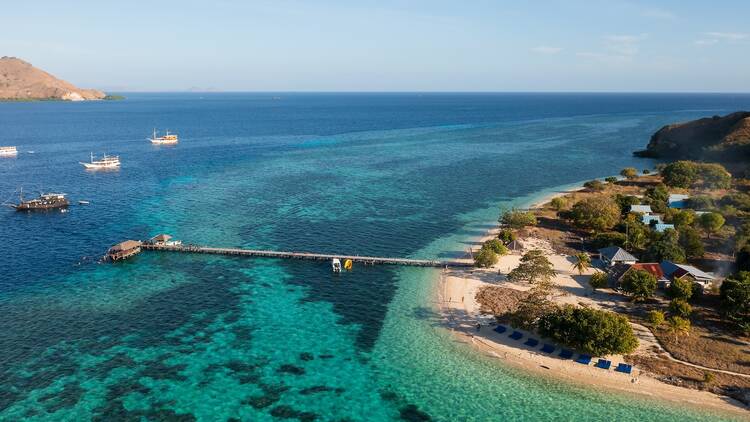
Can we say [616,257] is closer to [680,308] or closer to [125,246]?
[680,308]

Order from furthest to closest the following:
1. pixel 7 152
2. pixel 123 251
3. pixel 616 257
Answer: pixel 7 152, pixel 123 251, pixel 616 257

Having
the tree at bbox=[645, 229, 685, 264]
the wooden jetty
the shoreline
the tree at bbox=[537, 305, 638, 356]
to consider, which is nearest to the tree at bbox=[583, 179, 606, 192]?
the tree at bbox=[645, 229, 685, 264]

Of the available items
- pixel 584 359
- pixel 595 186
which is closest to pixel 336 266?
pixel 584 359

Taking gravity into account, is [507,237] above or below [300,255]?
above

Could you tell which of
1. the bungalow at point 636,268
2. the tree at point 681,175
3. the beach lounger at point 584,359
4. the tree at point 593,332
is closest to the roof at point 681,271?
the bungalow at point 636,268

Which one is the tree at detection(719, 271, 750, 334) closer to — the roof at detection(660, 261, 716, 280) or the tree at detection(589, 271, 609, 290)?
the roof at detection(660, 261, 716, 280)

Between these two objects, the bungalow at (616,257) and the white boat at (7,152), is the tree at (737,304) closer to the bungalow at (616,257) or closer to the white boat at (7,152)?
the bungalow at (616,257)
